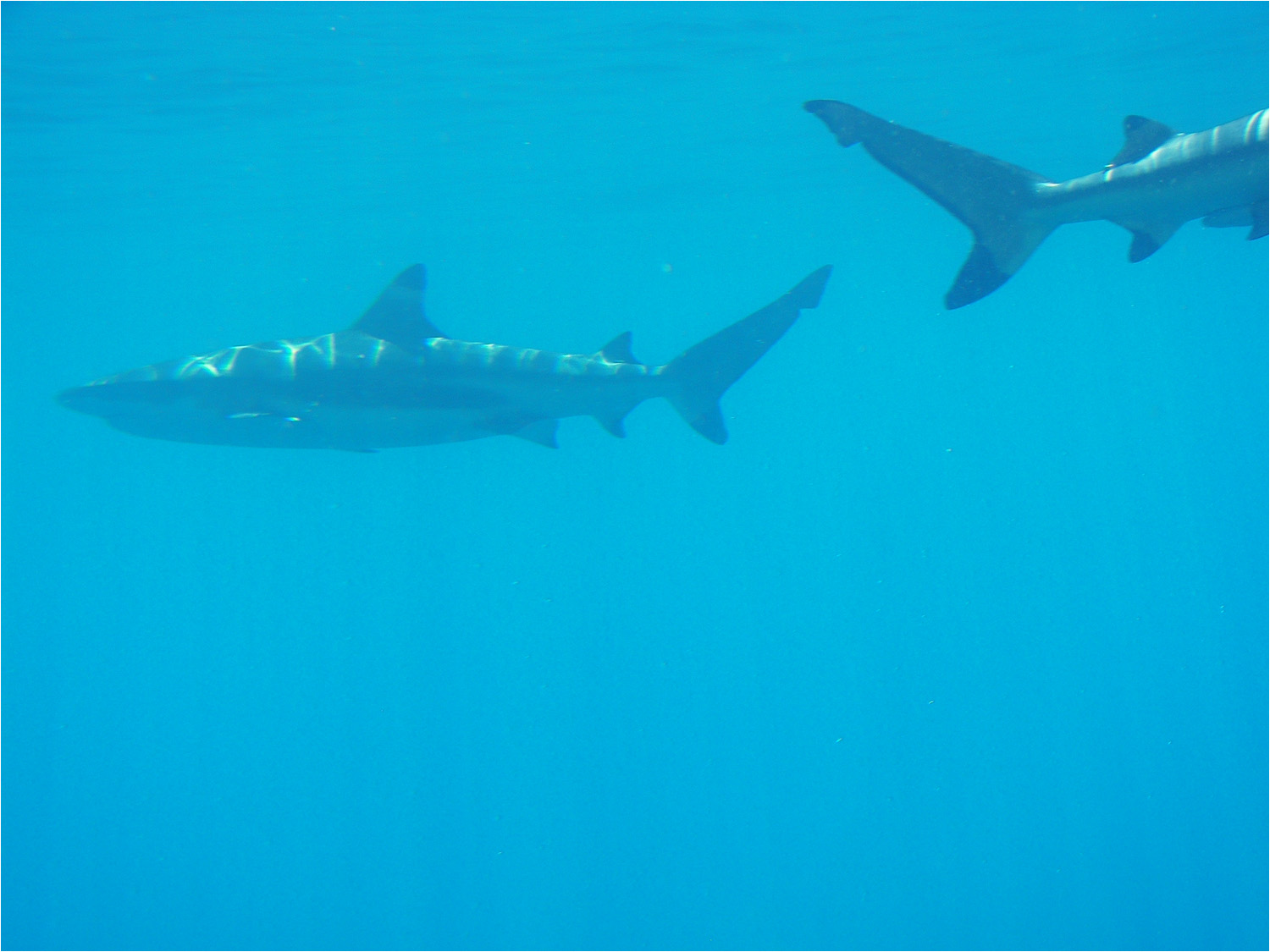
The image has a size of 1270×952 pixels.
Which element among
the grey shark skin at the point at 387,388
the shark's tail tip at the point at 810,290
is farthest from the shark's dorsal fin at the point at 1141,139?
the shark's tail tip at the point at 810,290

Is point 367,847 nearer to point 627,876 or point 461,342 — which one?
point 627,876

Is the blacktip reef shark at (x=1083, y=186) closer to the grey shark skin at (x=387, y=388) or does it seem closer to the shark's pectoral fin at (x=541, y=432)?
the grey shark skin at (x=387, y=388)

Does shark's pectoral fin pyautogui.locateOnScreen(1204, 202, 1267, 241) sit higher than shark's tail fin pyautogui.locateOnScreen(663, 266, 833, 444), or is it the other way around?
shark's tail fin pyautogui.locateOnScreen(663, 266, 833, 444)

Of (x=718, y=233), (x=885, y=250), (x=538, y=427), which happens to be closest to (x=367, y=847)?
(x=538, y=427)

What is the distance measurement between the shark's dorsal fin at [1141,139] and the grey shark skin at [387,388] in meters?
3.31

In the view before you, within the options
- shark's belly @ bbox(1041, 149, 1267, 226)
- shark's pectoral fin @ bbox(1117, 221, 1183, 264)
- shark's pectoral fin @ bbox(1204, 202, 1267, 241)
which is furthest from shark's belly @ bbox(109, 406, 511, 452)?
shark's pectoral fin @ bbox(1204, 202, 1267, 241)

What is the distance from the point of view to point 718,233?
94.8ft

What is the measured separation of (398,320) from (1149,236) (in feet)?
20.2

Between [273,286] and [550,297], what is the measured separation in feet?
38.5

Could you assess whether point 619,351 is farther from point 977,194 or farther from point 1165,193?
point 1165,193

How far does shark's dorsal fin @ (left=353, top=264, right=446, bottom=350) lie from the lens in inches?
311

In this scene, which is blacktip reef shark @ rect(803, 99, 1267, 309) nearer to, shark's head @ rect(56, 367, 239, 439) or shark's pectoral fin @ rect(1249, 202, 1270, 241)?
shark's pectoral fin @ rect(1249, 202, 1270, 241)

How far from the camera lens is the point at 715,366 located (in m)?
8.47

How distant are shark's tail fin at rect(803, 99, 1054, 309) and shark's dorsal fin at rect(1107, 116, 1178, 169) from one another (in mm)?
342
